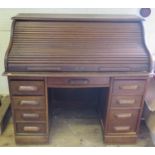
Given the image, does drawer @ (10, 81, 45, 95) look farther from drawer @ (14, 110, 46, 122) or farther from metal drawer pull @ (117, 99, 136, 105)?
metal drawer pull @ (117, 99, 136, 105)

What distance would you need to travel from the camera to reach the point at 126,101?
1.65 metres

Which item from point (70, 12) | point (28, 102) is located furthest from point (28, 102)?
point (70, 12)

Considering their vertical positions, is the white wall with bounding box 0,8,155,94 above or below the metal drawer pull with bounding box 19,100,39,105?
above

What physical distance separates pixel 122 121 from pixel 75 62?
645mm

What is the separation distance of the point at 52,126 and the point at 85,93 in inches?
19.3

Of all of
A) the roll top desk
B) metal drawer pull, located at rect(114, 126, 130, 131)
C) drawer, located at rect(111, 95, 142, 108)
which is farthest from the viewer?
metal drawer pull, located at rect(114, 126, 130, 131)

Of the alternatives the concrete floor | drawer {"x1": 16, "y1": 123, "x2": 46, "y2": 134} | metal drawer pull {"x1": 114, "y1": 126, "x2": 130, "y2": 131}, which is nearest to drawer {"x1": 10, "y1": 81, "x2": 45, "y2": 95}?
drawer {"x1": 16, "y1": 123, "x2": 46, "y2": 134}

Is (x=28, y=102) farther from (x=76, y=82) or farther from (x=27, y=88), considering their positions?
(x=76, y=82)

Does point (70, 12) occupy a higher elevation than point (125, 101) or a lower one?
higher

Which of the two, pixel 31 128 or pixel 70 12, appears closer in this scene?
pixel 31 128

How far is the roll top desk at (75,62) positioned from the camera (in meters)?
1.52

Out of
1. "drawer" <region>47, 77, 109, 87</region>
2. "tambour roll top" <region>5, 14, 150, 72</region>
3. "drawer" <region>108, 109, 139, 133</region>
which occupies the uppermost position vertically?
"tambour roll top" <region>5, 14, 150, 72</region>

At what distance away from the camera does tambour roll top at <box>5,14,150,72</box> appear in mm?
1522

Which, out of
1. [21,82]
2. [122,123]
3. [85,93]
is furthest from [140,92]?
[21,82]
